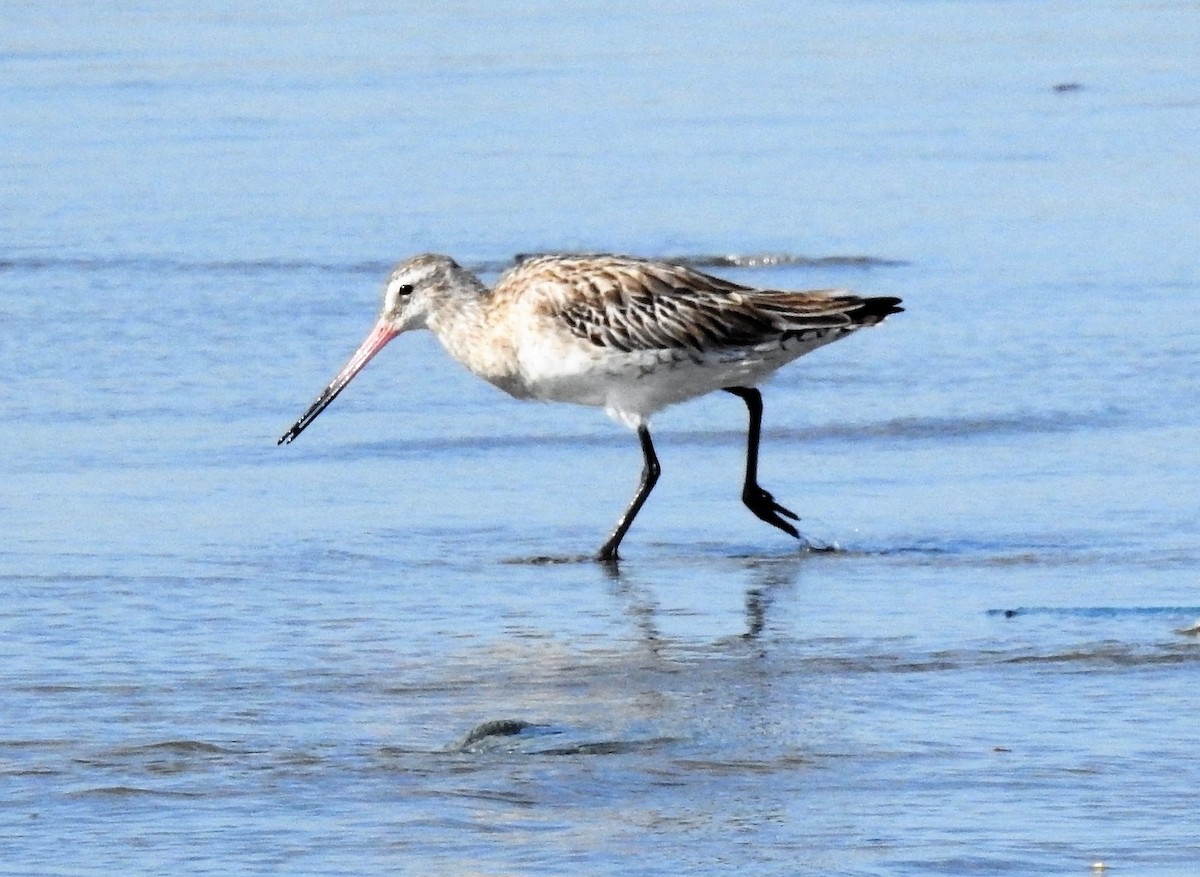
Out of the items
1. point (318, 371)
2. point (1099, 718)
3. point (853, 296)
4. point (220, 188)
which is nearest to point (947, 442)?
point (853, 296)

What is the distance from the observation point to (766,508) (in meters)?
8.26

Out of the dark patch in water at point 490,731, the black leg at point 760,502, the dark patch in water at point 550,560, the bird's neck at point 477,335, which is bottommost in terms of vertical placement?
the dark patch in water at point 550,560

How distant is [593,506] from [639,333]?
1.86 feet

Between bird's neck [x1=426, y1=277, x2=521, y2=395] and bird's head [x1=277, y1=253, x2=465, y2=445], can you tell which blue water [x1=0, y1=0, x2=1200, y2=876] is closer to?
bird's head [x1=277, y1=253, x2=465, y2=445]

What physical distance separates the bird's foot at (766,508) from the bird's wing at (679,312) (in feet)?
2.12

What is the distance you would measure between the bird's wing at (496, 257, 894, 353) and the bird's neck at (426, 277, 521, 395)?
0.56 ft

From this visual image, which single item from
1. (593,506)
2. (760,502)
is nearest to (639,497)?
(760,502)

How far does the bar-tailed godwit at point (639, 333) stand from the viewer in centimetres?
872

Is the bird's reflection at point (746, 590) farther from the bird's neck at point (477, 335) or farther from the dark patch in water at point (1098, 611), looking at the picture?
the bird's neck at point (477, 335)

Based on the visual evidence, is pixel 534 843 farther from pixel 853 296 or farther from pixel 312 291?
pixel 312 291

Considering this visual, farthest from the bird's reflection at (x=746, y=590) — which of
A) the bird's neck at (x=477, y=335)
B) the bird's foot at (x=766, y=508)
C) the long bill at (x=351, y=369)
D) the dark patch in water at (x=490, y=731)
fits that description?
the long bill at (x=351, y=369)

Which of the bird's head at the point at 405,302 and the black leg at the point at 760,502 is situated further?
A: the bird's head at the point at 405,302

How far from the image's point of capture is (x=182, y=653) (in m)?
6.64

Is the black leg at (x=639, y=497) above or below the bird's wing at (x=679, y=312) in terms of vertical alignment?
below
